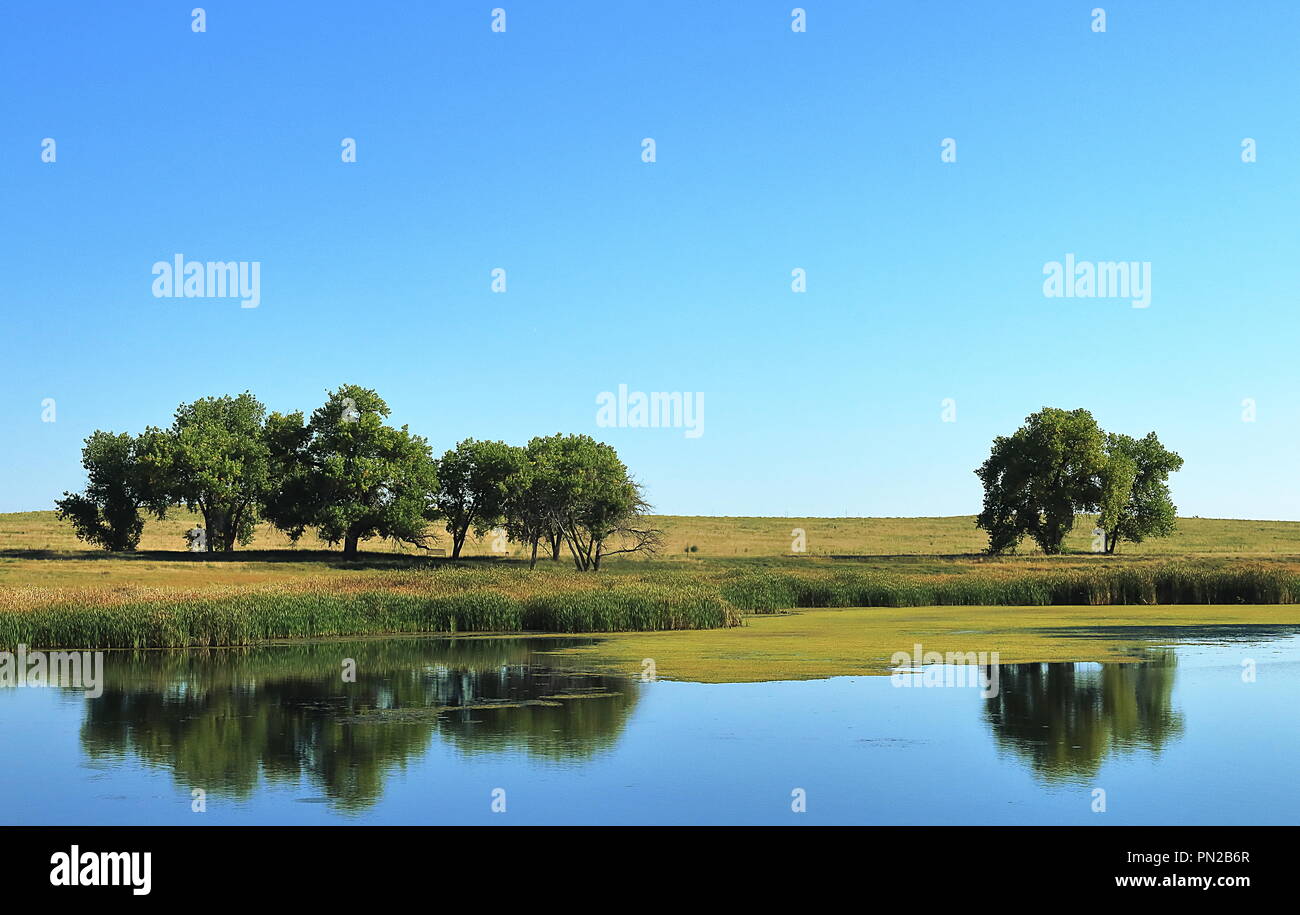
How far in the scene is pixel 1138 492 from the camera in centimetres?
8712

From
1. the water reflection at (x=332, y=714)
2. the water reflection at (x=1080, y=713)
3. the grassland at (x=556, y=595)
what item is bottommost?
the water reflection at (x=1080, y=713)

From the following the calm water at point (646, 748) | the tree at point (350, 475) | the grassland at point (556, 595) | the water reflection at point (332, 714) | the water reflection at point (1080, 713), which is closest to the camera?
the calm water at point (646, 748)

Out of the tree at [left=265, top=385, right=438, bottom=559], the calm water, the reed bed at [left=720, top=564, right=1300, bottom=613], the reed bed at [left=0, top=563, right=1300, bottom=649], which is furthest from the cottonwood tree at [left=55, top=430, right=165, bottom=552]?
the calm water

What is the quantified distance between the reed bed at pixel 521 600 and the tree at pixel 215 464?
29.3m

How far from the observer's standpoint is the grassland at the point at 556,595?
33.0m

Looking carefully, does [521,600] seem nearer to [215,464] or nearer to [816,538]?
[215,464]

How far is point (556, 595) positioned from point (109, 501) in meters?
48.7

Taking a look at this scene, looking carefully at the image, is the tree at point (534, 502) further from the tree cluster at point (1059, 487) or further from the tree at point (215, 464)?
the tree cluster at point (1059, 487)

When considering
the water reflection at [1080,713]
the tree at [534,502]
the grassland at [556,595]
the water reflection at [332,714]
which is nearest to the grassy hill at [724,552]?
the grassland at [556,595]

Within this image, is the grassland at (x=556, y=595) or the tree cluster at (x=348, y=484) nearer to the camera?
the grassland at (x=556, y=595)

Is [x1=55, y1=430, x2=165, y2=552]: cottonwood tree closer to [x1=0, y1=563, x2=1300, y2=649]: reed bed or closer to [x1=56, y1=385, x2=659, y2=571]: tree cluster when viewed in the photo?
[x1=56, y1=385, x2=659, y2=571]: tree cluster

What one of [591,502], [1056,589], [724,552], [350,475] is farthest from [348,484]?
[1056,589]

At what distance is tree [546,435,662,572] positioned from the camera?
236ft
